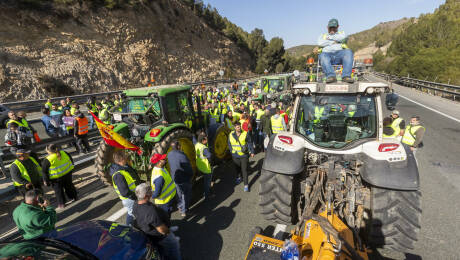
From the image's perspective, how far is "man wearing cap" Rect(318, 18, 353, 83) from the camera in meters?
4.65

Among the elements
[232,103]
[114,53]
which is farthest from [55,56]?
[232,103]

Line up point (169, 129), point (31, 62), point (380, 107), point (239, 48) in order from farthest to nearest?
1. point (239, 48)
2. point (31, 62)
3. point (169, 129)
4. point (380, 107)

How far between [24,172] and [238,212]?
15.4 feet

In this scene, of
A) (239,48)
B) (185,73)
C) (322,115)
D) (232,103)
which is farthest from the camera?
(239,48)

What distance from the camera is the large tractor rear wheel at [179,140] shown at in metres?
5.07

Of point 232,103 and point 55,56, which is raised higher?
point 55,56

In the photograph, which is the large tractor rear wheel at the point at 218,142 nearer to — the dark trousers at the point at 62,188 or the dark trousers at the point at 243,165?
the dark trousers at the point at 243,165

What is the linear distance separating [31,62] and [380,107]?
78.4ft

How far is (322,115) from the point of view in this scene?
4137 mm

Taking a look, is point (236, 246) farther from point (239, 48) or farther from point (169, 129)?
point (239, 48)

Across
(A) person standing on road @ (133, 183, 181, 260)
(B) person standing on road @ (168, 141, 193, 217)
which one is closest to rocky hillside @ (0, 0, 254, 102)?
(B) person standing on road @ (168, 141, 193, 217)

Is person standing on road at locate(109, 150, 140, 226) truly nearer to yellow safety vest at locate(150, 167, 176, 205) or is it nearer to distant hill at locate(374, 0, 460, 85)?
yellow safety vest at locate(150, 167, 176, 205)

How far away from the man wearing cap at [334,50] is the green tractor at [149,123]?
3.70 metres

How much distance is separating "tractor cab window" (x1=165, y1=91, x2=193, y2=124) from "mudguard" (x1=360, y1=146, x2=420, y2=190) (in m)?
4.63
